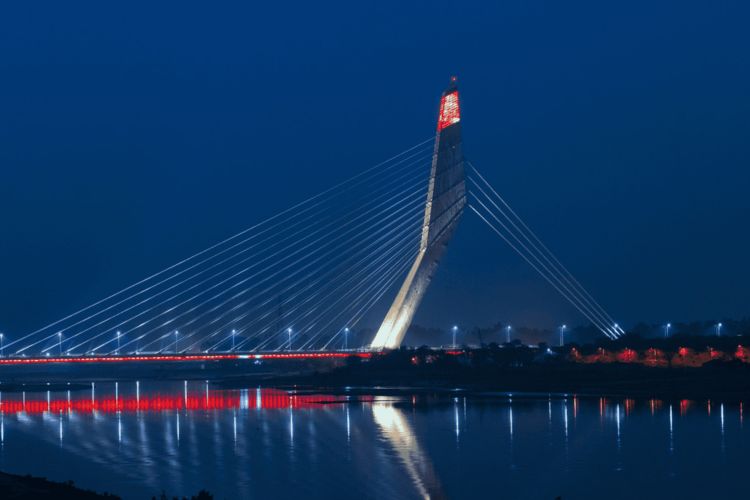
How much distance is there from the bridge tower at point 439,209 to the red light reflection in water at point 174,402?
3386 mm

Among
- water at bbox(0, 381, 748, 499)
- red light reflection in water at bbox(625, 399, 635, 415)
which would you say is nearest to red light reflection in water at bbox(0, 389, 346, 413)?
water at bbox(0, 381, 748, 499)

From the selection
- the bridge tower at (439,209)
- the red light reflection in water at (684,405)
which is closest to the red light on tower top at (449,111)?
the bridge tower at (439,209)

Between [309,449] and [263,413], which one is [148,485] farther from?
[263,413]

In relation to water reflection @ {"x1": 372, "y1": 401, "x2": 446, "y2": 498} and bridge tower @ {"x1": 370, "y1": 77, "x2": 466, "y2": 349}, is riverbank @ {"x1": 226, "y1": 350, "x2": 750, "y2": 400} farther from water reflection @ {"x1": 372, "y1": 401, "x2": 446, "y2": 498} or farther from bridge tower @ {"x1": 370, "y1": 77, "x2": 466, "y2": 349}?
water reflection @ {"x1": 372, "y1": 401, "x2": 446, "y2": 498}

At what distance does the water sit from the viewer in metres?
15.7

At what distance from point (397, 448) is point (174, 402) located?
15.6 metres

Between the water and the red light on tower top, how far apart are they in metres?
9.07

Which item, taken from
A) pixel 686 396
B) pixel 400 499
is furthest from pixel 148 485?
pixel 686 396

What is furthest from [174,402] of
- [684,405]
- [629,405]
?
[684,405]

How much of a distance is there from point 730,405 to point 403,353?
18727 mm

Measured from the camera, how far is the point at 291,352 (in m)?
38.3

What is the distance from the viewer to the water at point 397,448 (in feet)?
51.6

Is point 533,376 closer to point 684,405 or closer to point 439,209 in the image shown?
point 439,209

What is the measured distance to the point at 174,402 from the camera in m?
33.7
